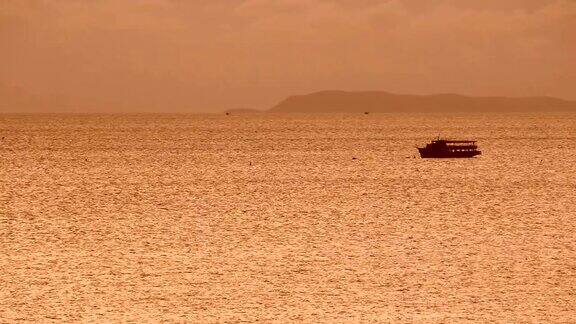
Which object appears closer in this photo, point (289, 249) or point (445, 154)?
point (289, 249)

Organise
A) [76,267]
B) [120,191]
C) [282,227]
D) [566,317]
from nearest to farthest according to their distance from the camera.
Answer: [566,317] → [76,267] → [282,227] → [120,191]

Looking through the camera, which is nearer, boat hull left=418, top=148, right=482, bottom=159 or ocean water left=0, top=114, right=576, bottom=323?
ocean water left=0, top=114, right=576, bottom=323

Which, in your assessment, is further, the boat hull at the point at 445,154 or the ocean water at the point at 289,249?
the boat hull at the point at 445,154

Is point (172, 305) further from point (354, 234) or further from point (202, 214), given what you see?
point (202, 214)

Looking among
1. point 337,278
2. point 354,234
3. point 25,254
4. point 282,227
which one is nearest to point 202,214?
point 282,227

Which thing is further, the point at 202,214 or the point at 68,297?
the point at 202,214

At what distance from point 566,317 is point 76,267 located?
1474cm

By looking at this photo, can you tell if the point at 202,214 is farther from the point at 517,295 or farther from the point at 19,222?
the point at 517,295

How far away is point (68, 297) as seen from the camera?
2275 cm

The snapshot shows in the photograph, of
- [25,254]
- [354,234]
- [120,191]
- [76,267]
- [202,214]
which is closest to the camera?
[76,267]

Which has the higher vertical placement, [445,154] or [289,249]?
[289,249]

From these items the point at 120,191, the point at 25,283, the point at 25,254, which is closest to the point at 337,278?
the point at 25,283

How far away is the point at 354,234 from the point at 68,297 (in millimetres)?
14424

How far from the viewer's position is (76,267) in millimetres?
27203
